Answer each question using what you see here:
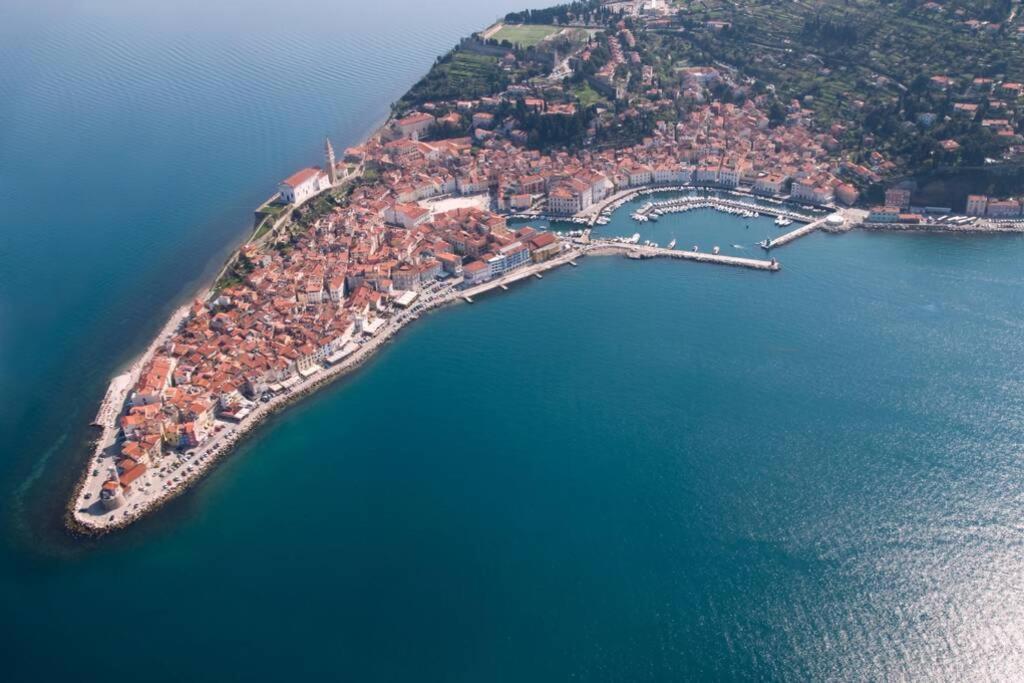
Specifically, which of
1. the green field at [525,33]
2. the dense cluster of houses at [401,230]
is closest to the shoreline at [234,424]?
the dense cluster of houses at [401,230]

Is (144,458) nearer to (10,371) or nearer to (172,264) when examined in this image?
(10,371)

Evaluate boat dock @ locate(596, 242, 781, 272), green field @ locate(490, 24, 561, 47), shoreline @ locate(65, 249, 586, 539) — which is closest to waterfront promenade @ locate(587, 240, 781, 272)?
boat dock @ locate(596, 242, 781, 272)

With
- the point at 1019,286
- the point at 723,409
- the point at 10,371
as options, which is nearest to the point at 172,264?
the point at 10,371

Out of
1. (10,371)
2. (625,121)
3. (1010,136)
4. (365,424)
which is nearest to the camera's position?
(365,424)

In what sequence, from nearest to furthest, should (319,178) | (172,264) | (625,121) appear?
(172,264) → (319,178) → (625,121)

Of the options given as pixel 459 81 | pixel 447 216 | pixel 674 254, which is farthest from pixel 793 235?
pixel 459 81
